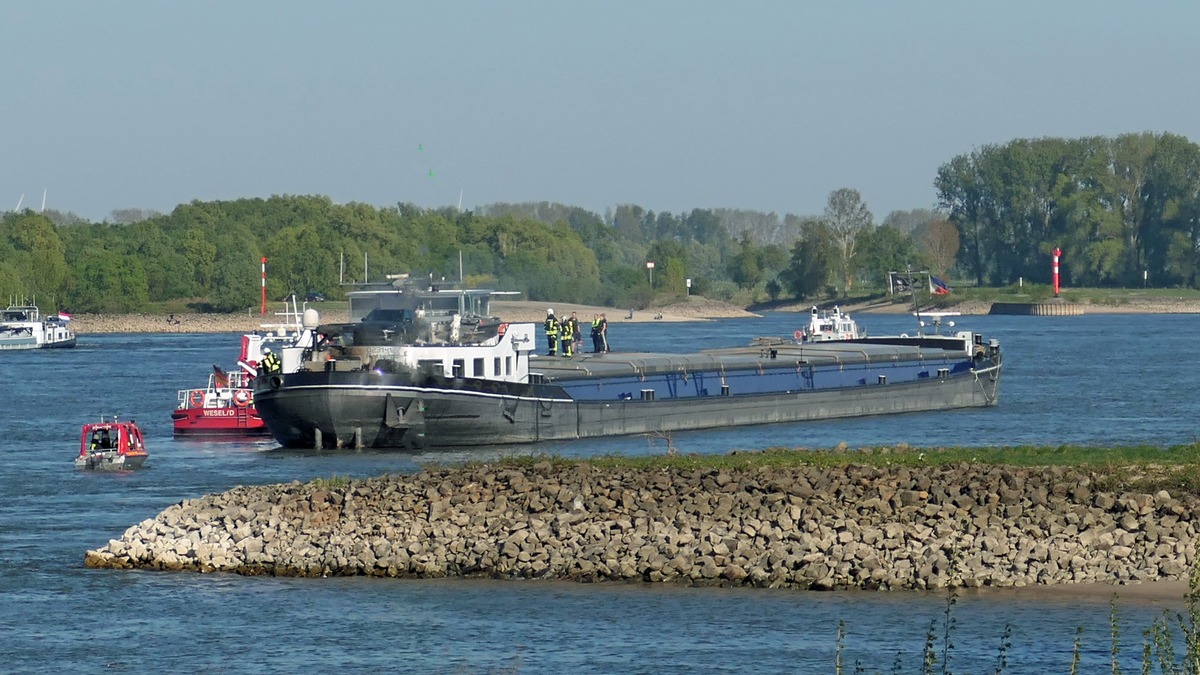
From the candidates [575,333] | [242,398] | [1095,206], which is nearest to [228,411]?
[242,398]

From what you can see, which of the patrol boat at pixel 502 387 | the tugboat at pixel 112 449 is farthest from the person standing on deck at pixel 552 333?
the tugboat at pixel 112 449

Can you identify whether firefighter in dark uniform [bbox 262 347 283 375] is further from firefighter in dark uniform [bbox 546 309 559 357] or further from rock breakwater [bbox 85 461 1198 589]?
rock breakwater [bbox 85 461 1198 589]

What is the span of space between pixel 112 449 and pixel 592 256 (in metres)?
158

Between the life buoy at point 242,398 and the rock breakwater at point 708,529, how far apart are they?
1858cm

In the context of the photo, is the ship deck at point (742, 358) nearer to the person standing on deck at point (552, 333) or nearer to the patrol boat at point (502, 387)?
the patrol boat at point (502, 387)

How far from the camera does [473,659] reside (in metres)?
20.0

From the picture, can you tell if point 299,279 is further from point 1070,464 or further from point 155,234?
point 1070,464

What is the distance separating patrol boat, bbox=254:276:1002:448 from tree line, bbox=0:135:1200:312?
91.0 metres

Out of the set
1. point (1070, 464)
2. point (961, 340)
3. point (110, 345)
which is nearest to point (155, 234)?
point (110, 345)

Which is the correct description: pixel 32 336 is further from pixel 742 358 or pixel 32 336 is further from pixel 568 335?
pixel 742 358

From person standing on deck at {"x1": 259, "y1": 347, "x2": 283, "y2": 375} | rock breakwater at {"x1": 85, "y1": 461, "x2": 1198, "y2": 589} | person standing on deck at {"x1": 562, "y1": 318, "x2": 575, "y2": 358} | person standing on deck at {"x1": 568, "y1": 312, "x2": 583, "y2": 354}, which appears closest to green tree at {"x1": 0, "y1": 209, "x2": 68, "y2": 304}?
person standing on deck at {"x1": 568, "y1": 312, "x2": 583, "y2": 354}

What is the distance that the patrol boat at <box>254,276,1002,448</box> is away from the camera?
38.7 m

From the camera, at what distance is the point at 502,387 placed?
40188 mm

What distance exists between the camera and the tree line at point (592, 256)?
15350 centimetres
